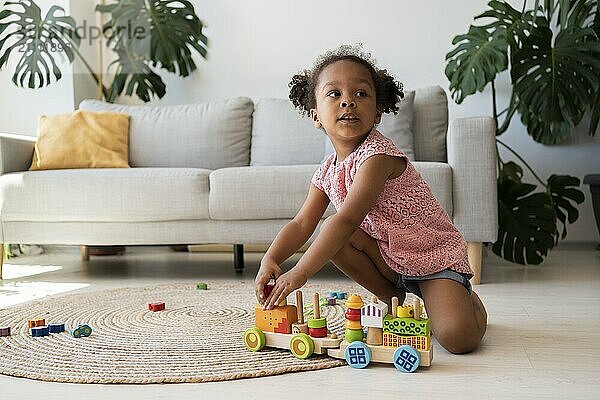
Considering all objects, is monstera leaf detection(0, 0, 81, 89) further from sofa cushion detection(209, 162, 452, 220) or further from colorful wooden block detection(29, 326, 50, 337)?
colorful wooden block detection(29, 326, 50, 337)

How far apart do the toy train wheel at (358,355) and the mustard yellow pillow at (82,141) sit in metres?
2.27

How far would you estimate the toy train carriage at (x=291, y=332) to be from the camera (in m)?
1.65

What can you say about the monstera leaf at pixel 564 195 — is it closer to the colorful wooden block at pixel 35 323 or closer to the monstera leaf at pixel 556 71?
the monstera leaf at pixel 556 71

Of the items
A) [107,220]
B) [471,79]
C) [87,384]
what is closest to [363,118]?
[87,384]

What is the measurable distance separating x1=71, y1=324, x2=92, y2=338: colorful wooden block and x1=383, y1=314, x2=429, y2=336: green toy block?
0.80 metres

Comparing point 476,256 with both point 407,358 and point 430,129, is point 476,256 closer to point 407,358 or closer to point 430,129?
point 430,129

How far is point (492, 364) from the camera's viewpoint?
1629 mm

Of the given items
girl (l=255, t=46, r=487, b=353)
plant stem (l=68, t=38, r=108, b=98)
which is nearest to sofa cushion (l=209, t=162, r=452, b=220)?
girl (l=255, t=46, r=487, b=353)

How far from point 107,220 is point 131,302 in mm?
662

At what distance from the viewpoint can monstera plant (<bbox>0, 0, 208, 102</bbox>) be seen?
4.13 m

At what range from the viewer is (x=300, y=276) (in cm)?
160

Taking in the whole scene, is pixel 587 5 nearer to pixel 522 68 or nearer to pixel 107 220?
pixel 522 68

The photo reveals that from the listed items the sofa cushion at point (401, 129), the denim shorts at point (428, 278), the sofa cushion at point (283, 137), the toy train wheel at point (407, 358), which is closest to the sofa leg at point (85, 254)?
the sofa cushion at point (283, 137)

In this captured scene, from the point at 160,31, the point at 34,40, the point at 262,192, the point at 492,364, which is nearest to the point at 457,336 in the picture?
the point at 492,364
